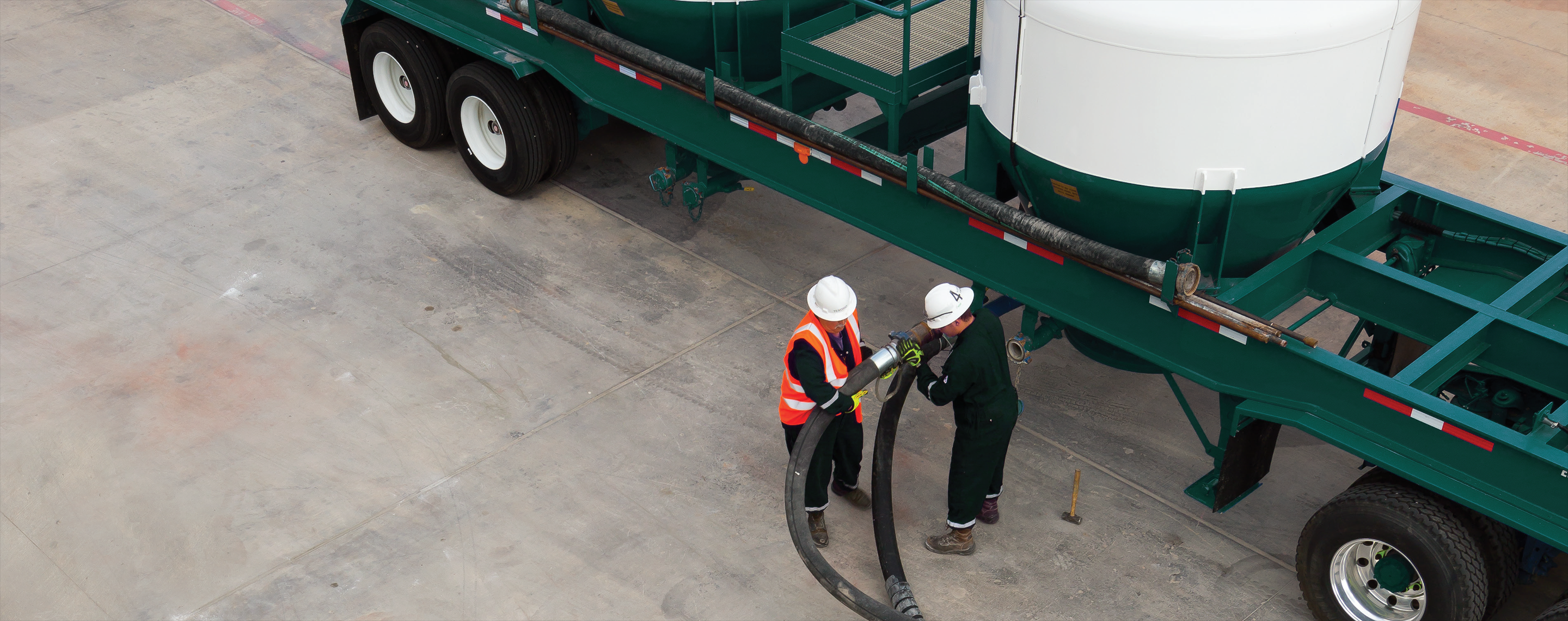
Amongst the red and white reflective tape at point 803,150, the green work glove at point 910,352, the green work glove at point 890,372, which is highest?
the red and white reflective tape at point 803,150

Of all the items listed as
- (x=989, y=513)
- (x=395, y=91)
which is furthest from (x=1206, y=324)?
(x=395, y=91)

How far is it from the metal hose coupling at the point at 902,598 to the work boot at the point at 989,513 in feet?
2.14

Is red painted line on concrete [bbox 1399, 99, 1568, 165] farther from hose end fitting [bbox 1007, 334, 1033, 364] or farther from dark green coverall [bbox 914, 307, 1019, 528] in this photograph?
dark green coverall [bbox 914, 307, 1019, 528]

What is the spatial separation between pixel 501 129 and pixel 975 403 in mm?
4454

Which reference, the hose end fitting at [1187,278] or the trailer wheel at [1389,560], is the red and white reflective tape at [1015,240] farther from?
the trailer wheel at [1389,560]

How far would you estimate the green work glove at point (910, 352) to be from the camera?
5.91 metres

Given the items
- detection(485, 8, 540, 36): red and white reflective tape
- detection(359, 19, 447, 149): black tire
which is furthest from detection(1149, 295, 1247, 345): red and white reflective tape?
detection(359, 19, 447, 149): black tire

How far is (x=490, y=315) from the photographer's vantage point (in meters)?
8.20

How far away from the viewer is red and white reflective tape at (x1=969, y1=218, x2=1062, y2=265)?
20.4 feet

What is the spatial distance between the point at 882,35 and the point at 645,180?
2997mm

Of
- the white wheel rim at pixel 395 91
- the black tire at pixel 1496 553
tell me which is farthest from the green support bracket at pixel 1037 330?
the white wheel rim at pixel 395 91

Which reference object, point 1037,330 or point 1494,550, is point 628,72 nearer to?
point 1037,330

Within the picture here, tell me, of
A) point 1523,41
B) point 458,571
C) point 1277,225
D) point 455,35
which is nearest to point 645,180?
point 455,35

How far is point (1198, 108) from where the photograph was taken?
5.45 m
